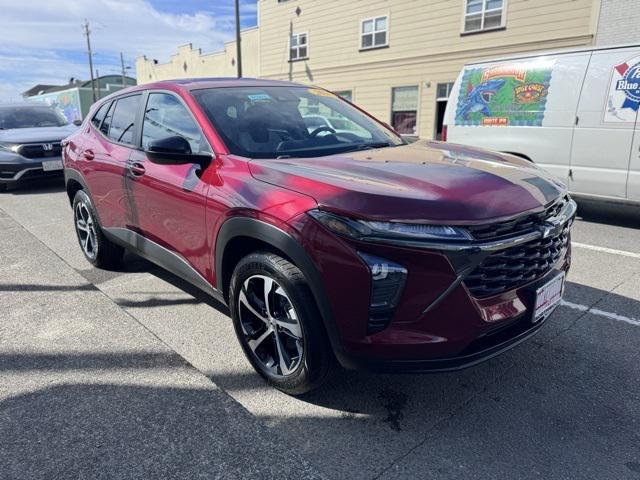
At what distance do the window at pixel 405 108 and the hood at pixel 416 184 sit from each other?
16.3 metres

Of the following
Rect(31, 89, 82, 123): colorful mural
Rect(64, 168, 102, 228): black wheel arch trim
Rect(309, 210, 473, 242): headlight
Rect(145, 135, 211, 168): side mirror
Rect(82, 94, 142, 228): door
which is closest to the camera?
Rect(309, 210, 473, 242): headlight

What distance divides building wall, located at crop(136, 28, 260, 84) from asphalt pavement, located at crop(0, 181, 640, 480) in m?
24.5

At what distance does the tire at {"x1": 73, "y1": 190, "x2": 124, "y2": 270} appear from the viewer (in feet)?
14.6

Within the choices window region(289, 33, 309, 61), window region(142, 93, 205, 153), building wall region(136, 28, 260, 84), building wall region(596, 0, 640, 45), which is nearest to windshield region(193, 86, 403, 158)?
window region(142, 93, 205, 153)

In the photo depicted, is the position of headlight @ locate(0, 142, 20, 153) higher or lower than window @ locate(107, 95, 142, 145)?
lower

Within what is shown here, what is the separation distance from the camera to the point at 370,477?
203cm

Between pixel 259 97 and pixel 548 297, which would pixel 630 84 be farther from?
pixel 259 97

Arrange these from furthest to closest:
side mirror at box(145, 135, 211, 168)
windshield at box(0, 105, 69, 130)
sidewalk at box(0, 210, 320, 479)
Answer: windshield at box(0, 105, 69, 130), side mirror at box(145, 135, 211, 168), sidewalk at box(0, 210, 320, 479)

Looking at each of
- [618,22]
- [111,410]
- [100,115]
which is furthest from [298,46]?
[111,410]

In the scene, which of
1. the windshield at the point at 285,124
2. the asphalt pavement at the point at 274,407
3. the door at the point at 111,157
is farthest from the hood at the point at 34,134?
the windshield at the point at 285,124

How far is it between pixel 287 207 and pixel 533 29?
1578 cm

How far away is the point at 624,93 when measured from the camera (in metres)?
5.69

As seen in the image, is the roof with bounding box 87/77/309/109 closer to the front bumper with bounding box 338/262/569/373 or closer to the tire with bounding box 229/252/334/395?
the tire with bounding box 229/252/334/395

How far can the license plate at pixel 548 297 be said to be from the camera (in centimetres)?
233
